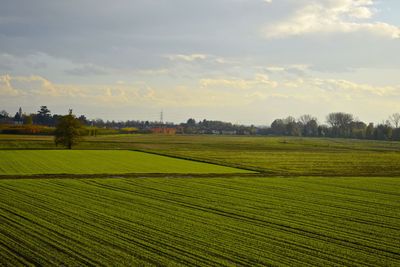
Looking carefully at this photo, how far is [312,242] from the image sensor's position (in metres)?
17.9

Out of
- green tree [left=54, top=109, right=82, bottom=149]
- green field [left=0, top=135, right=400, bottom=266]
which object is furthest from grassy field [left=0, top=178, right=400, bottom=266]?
green tree [left=54, top=109, right=82, bottom=149]

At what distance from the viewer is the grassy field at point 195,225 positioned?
51.3 ft

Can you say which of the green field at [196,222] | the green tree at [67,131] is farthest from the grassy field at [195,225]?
the green tree at [67,131]

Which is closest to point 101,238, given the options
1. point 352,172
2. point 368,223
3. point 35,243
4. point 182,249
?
point 35,243

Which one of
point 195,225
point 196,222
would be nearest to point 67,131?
point 196,222

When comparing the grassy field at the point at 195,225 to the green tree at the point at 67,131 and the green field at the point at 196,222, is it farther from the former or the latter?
the green tree at the point at 67,131

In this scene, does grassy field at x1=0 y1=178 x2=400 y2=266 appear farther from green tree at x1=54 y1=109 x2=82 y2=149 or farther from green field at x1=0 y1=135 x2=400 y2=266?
green tree at x1=54 y1=109 x2=82 y2=149

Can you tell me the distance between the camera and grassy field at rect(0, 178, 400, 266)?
15625 mm

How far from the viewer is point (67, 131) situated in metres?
84.0

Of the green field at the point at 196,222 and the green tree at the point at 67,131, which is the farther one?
the green tree at the point at 67,131

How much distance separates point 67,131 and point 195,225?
6855cm

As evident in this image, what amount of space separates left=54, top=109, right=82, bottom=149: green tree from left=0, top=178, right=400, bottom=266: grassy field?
4951cm

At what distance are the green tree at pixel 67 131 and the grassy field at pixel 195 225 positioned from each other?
49513mm

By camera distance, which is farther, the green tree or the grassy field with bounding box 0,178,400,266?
the green tree
